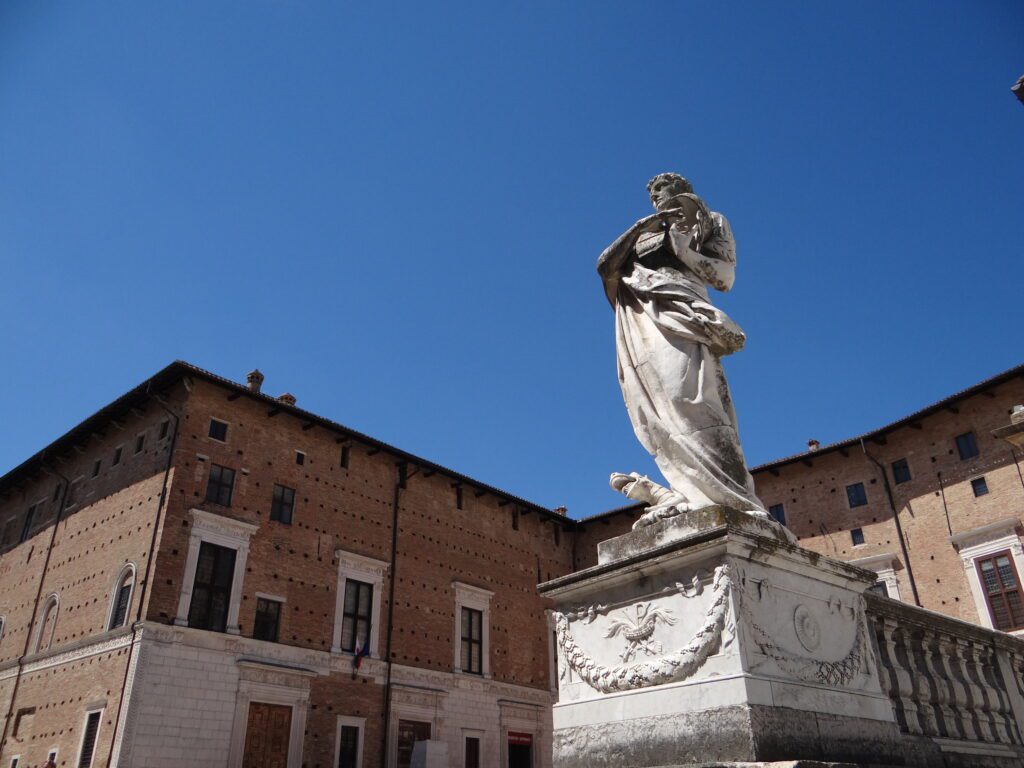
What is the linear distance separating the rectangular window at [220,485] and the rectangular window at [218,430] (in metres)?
0.91

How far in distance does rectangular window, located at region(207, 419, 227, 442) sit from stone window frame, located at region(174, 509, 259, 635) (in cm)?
251

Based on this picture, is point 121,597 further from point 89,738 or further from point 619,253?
point 619,253

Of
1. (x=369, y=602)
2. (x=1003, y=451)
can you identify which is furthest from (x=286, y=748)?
(x=1003, y=451)

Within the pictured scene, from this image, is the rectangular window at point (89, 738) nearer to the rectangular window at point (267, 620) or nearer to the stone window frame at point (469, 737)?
the rectangular window at point (267, 620)

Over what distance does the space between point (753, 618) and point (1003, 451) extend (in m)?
26.0

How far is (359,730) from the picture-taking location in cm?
2411

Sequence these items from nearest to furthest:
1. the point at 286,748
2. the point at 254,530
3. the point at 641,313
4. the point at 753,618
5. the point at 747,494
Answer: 1. the point at 753,618
2. the point at 747,494
3. the point at 641,313
4. the point at 286,748
5. the point at 254,530

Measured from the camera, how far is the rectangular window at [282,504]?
80.9 ft

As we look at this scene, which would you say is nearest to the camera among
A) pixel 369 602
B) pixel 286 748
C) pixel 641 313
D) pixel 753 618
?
pixel 753 618

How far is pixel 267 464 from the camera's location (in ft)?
81.9

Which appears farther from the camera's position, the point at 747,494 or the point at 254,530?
the point at 254,530

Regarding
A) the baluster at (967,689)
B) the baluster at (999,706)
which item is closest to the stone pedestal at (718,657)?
the baluster at (967,689)

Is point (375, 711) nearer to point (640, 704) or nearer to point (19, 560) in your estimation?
point (19, 560)

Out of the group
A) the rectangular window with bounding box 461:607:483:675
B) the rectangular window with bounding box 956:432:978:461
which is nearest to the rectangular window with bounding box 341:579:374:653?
the rectangular window with bounding box 461:607:483:675
